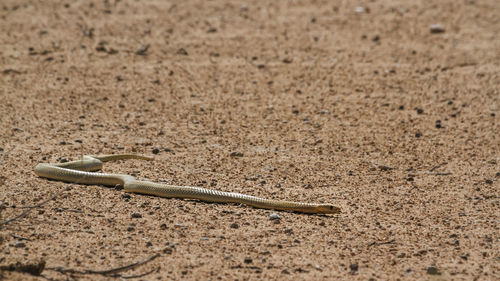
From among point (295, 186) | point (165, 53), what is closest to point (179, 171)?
point (295, 186)

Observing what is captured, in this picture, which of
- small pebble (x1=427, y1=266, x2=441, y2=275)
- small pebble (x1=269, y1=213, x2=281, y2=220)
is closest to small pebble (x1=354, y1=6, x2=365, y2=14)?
small pebble (x1=269, y1=213, x2=281, y2=220)

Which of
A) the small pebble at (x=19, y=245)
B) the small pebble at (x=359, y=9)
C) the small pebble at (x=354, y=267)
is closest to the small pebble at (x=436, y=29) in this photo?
the small pebble at (x=359, y=9)

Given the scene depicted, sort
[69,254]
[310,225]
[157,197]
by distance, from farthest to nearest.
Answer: [157,197], [310,225], [69,254]

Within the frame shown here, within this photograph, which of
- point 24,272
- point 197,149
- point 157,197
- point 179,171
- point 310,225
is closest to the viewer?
point 24,272

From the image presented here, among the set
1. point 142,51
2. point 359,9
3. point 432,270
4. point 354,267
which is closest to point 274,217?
point 354,267

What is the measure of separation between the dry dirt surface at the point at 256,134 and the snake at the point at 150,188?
0.08m

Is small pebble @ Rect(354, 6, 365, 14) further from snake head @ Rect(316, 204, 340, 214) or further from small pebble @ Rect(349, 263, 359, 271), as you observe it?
small pebble @ Rect(349, 263, 359, 271)

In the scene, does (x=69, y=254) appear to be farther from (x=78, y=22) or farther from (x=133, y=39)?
(x=78, y=22)

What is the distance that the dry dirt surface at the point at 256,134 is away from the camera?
5.80 metres

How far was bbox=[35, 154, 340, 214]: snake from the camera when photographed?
6625mm

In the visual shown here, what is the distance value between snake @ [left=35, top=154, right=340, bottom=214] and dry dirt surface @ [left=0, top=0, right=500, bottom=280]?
8cm

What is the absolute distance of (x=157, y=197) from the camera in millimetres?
6859

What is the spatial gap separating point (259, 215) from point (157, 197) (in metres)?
1.01

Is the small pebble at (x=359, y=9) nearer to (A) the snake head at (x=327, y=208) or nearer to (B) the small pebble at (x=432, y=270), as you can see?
(A) the snake head at (x=327, y=208)
